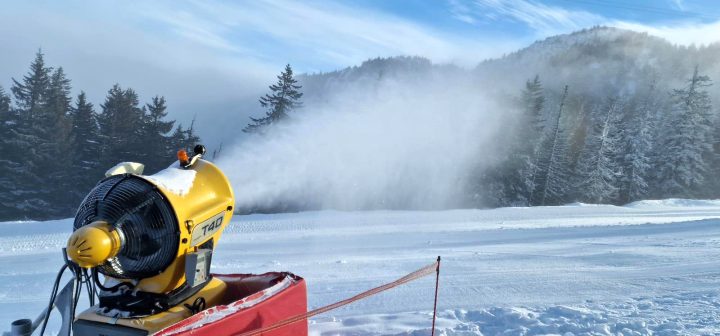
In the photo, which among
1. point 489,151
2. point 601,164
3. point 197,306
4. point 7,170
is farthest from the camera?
point 489,151

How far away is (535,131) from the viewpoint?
138 feet

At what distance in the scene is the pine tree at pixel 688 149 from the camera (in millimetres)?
41031

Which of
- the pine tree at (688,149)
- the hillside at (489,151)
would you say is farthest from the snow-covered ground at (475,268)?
the pine tree at (688,149)

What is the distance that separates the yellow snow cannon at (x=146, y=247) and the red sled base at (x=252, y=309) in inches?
9.3

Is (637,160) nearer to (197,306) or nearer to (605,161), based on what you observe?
(605,161)

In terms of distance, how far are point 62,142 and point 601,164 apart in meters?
39.6

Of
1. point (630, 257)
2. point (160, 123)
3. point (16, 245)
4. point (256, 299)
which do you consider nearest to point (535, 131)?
point (160, 123)

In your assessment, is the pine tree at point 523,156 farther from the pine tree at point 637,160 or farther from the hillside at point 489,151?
the pine tree at point 637,160

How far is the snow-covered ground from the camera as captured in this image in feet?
15.0

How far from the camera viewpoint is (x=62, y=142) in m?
32.1

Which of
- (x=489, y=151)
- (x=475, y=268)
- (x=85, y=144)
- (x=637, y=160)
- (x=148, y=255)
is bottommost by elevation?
(x=85, y=144)

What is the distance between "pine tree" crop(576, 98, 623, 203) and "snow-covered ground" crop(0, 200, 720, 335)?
29762 millimetres

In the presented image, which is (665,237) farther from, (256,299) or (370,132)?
(370,132)

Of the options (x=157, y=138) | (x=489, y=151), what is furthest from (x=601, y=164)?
(x=157, y=138)
